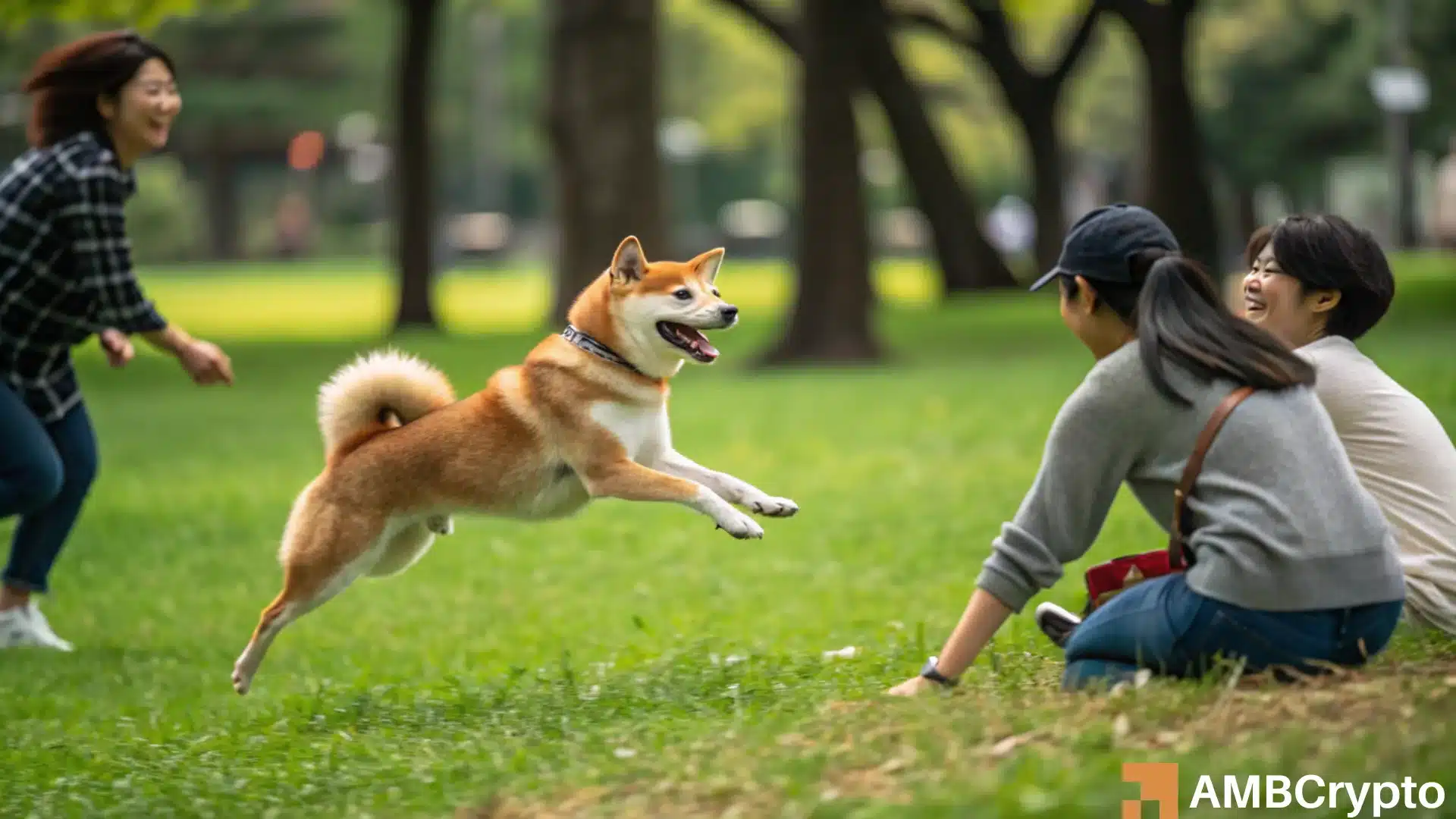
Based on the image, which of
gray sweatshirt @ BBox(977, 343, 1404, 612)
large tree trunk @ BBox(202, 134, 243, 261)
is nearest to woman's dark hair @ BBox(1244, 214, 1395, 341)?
gray sweatshirt @ BBox(977, 343, 1404, 612)

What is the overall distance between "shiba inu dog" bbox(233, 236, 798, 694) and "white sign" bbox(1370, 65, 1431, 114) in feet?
103

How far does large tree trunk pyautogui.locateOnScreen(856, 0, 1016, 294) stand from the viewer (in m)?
27.5

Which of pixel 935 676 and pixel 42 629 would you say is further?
pixel 42 629

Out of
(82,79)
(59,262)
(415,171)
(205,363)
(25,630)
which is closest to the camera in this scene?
(205,363)

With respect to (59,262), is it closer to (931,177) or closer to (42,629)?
(42,629)

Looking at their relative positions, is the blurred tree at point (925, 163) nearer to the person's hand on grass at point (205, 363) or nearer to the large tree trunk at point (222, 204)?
the person's hand on grass at point (205, 363)

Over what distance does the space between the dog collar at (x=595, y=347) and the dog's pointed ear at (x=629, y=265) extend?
0.23m

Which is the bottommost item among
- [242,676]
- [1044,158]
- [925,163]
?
[1044,158]

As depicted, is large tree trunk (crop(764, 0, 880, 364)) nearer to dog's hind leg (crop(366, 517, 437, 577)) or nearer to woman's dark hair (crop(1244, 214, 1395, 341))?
dog's hind leg (crop(366, 517, 437, 577))

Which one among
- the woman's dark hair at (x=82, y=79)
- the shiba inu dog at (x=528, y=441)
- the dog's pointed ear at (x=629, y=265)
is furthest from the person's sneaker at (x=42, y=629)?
the dog's pointed ear at (x=629, y=265)

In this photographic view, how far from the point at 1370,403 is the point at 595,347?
2.34 m

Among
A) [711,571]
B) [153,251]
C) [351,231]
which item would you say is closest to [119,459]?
[711,571]

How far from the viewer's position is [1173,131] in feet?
81.5

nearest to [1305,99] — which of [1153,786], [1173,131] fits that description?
[1173,131]
